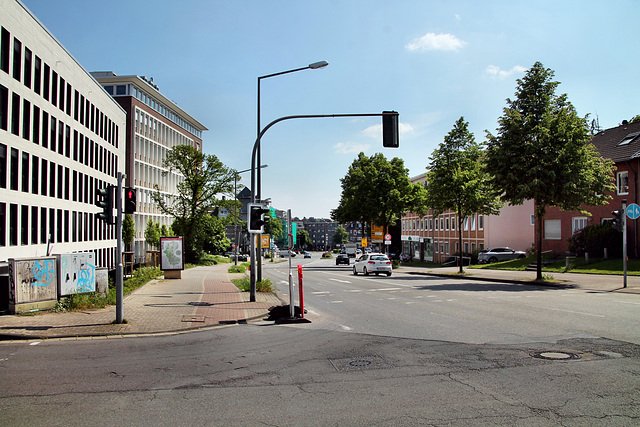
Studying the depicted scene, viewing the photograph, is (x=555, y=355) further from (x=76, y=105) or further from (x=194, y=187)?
(x=194, y=187)

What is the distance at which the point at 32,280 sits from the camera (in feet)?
42.4

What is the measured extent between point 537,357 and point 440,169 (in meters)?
26.2

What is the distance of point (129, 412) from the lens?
5.52 metres

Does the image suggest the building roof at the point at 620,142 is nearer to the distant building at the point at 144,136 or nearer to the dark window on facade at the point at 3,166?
the dark window on facade at the point at 3,166

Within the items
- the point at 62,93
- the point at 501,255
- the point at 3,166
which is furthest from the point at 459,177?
the point at 62,93

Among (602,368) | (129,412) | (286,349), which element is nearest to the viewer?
(129,412)

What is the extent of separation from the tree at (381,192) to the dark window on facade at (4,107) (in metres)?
35.8

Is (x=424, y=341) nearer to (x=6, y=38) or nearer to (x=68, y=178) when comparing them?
(x=6, y=38)

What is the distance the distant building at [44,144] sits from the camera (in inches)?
1007

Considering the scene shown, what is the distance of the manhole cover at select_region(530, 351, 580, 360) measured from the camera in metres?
7.76

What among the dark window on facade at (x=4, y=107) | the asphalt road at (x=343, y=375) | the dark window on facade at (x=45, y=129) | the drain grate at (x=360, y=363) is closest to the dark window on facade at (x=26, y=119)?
the dark window on facade at (x=4, y=107)

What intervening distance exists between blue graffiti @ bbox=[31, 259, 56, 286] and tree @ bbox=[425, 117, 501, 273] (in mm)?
25175

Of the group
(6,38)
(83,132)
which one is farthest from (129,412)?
(83,132)

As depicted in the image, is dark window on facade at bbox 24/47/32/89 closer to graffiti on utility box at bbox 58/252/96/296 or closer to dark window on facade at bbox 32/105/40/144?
dark window on facade at bbox 32/105/40/144
